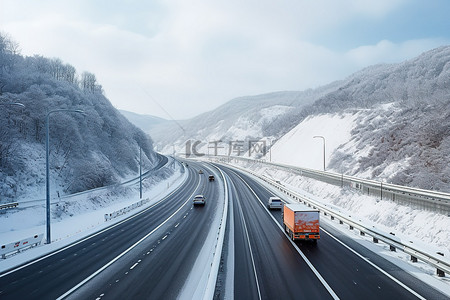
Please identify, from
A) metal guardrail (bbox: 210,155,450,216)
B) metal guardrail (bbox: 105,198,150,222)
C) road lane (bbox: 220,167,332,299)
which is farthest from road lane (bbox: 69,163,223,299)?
metal guardrail (bbox: 210,155,450,216)

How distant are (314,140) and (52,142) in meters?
66.0

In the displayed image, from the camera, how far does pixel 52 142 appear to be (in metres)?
46.9

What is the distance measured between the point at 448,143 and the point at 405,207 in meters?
18.8

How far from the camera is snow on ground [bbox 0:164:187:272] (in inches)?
825

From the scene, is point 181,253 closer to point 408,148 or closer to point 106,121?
point 408,148

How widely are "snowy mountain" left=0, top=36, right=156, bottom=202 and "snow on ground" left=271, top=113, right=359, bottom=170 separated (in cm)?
4525

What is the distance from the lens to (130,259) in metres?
17.9

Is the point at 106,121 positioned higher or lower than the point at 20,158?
higher

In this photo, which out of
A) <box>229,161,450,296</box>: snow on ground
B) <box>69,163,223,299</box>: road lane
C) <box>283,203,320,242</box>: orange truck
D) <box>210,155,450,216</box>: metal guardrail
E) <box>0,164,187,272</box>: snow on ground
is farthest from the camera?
<box>210,155,450,216</box>: metal guardrail

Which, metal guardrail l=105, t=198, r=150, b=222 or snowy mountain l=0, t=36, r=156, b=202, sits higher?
snowy mountain l=0, t=36, r=156, b=202

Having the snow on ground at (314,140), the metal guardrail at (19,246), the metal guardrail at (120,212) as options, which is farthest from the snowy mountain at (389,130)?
the metal guardrail at (19,246)

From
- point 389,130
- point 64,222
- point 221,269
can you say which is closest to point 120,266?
point 221,269

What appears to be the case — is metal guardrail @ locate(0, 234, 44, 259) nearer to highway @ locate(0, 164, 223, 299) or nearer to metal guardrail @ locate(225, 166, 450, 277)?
highway @ locate(0, 164, 223, 299)

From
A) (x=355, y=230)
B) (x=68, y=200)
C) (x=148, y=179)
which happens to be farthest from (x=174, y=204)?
(x=355, y=230)
